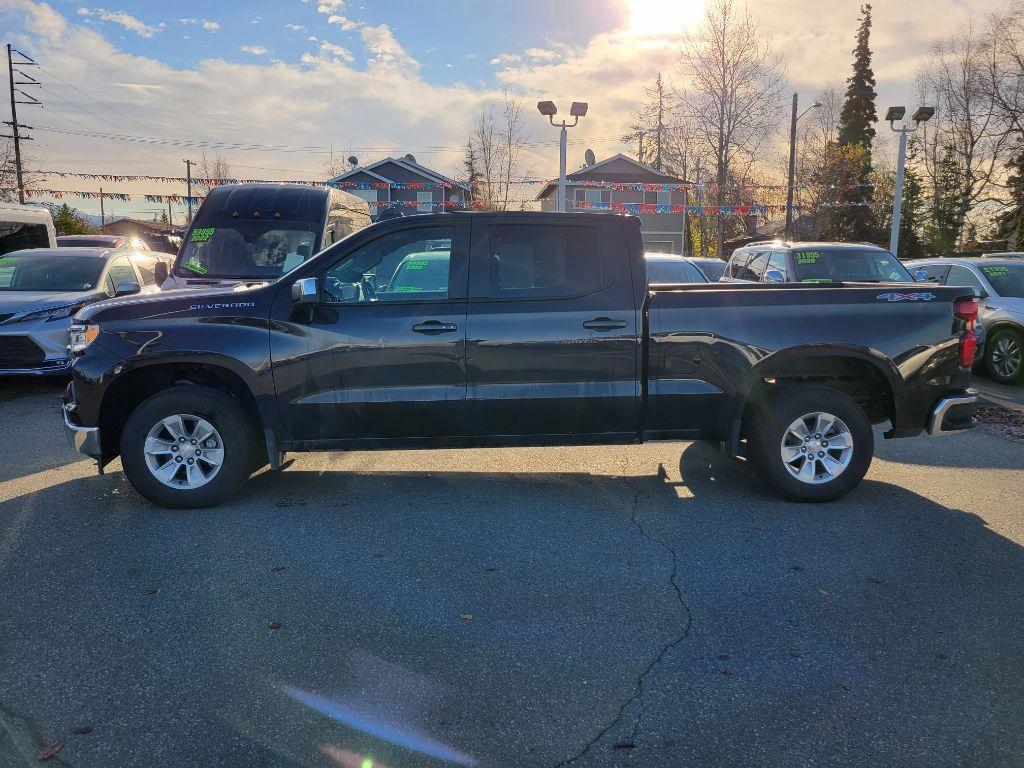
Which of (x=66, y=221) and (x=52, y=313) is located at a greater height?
(x=66, y=221)

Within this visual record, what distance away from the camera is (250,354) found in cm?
511

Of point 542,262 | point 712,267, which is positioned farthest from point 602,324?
point 712,267

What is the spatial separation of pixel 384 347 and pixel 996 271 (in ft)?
33.1

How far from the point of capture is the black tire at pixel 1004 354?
10.5 m

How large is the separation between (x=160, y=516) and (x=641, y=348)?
11.0 feet

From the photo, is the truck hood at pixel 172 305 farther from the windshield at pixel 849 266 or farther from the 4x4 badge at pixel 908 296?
the windshield at pixel 849 266

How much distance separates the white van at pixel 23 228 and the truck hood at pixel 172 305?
40.6 feet

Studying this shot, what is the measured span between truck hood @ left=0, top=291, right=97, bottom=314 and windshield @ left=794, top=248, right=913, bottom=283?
953 cm

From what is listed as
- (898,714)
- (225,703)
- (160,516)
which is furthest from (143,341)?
(898,714)

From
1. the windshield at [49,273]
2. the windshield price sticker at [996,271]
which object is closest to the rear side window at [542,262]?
the windshield at [49,273]

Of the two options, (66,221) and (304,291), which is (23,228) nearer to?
(304,291)

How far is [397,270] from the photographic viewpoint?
527 centimetres

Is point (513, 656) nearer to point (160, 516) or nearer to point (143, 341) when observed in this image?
point (160, 516)

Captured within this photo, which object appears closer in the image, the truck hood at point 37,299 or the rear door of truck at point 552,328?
the rear door of truck at point 552,328
